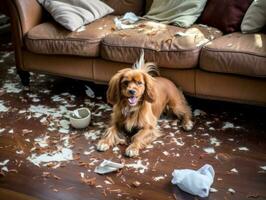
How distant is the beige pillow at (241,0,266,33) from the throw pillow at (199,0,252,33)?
0.24ft

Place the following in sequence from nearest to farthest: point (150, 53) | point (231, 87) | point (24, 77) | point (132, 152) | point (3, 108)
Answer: point (132, 152), point (231, 87), point (150, 53), point (3, 108), point (24, 77)

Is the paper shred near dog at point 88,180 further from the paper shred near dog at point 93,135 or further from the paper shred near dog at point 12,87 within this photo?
the paper shred near dog at point 12,87

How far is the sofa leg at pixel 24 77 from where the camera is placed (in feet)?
10.3

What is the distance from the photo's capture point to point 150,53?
2.51m

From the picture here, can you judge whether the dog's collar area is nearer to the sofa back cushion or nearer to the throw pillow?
the throw pillow

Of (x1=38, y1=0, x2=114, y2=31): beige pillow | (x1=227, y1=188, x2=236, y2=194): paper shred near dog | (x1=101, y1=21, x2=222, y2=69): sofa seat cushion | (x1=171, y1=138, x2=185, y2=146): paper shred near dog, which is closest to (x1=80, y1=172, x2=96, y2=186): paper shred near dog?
(x1=171, y1=138, x2=185, y2=146): paper shred near dog

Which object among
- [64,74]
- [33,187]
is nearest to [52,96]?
[64,74]

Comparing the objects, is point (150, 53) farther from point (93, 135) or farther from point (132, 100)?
point (93, 135)

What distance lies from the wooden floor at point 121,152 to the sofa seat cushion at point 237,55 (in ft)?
1.24

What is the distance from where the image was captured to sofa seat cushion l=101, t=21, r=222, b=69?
2430mm

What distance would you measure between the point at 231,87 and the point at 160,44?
0.51m

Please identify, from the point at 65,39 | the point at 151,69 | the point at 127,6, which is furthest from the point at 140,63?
the point at 127,6

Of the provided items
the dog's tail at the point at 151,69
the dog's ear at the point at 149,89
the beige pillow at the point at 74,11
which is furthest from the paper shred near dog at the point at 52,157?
the beige pillow at the point at 74,11

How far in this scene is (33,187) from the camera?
1.99m
